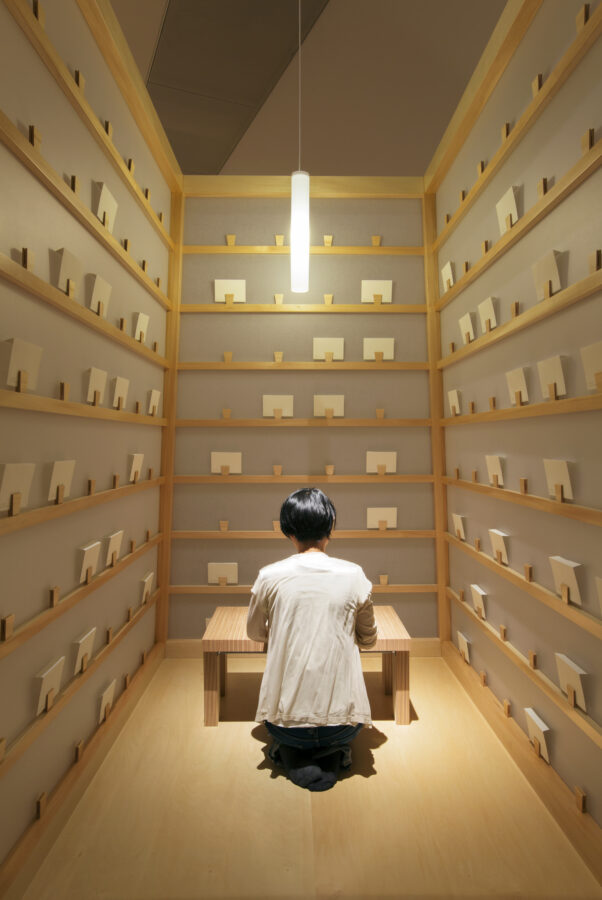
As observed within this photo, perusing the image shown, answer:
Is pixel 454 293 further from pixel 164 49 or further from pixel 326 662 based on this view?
pixel 164 49

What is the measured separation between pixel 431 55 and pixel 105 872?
→ 415 cm

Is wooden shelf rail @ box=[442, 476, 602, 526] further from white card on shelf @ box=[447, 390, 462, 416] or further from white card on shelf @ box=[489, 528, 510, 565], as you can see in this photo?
white card on shelf @ box=[447, 390, 462, 416]

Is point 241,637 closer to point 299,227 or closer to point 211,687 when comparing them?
point 211,687

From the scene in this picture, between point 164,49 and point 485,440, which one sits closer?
point 485,440

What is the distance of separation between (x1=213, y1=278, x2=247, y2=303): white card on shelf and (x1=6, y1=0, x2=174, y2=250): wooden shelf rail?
55 cm

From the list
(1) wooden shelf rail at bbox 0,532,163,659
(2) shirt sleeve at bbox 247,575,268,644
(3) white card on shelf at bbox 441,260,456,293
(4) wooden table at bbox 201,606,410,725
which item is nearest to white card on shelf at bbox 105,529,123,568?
(1) wooden shelf rail at bbox 0,532,163,659

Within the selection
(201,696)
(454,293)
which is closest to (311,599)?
(201,696)

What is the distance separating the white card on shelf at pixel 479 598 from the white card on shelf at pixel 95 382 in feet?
5.55

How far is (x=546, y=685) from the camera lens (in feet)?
4.77

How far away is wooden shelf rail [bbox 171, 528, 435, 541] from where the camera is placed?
252 centimetres

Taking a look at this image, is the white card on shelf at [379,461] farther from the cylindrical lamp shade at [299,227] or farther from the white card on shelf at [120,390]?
the white card on shelf at [120,390]

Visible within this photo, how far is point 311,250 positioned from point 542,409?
1.65 m

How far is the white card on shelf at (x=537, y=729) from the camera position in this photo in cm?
147

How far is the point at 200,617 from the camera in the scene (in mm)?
2539
